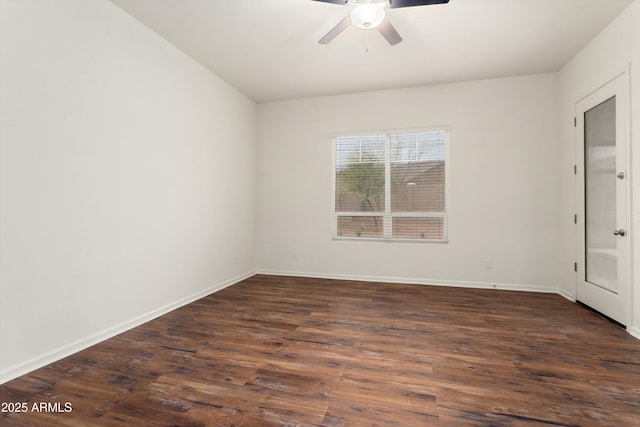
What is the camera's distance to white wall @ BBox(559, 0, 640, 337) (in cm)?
273

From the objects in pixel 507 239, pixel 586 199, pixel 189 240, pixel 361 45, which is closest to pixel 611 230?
pixel 586 199

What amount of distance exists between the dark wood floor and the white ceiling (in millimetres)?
2981

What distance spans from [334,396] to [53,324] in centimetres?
213

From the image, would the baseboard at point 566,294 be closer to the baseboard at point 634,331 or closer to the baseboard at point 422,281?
the baseboard at point 422,281

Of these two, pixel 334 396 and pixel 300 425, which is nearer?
pixel 300 425

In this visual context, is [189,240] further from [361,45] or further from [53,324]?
[361,45]

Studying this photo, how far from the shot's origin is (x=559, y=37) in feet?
10.8

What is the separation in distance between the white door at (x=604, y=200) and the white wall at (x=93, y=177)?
4.58 m

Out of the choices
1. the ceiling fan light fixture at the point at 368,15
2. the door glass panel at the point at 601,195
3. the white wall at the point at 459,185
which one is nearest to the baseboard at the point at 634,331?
the door glass panel at the point at 601,195

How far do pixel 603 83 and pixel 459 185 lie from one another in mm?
1857

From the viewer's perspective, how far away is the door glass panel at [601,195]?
3.11 meters

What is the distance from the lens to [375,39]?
3.30 m

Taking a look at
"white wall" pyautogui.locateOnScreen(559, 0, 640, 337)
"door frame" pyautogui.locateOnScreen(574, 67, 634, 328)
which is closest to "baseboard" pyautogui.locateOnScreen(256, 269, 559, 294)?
"white wall" pyautogui.locateOnScreen(559, 0, 640, 337)

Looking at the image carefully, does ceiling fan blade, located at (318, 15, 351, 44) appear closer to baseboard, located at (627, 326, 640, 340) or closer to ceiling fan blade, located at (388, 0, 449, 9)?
ceiling fan blade, located at (388, 0, 449, 9)
